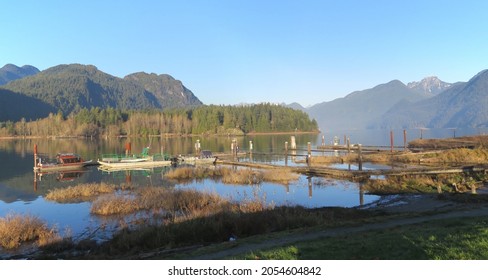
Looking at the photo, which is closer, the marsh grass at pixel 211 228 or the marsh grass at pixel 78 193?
the marsh grass at pixel 211 228

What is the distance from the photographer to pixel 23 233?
19266 mm

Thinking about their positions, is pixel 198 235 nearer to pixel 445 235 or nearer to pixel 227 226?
pixel 227 226

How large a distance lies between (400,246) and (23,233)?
1780cm

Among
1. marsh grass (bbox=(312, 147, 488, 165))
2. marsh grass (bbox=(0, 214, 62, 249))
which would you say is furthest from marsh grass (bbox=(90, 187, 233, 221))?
marsh grass (bbox=(312, 147, 488, 165))

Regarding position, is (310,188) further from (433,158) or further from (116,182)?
(433,158)

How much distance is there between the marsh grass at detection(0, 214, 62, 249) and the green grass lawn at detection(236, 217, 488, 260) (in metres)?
12.4

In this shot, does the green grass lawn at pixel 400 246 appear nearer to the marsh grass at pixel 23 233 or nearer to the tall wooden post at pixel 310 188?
the marsh grass at pixel 23 233

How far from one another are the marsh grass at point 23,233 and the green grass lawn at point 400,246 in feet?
40.7

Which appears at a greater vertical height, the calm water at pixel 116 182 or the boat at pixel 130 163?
the boat at pixel 130 163

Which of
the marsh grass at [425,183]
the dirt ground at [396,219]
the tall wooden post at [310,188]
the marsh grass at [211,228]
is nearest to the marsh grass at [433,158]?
Result: the marsh grass at [425,183]

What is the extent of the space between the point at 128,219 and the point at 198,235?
8346mm

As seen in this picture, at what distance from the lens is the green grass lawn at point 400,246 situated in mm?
10086

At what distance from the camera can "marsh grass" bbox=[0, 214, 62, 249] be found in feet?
60.2

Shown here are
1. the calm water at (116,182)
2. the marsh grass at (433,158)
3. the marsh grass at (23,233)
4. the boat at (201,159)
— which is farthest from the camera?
the boat at (201,159)
